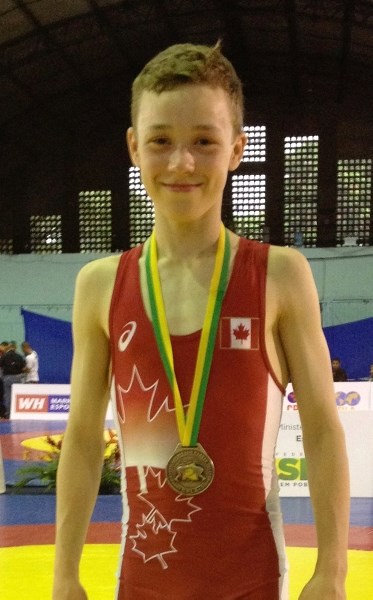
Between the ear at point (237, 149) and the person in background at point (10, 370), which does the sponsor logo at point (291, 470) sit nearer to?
the ear at point (237, 149)

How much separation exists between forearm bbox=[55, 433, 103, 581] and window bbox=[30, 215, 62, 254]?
861 inches

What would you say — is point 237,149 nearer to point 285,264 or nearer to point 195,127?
point 195,127

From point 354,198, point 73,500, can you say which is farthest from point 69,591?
point 354,198

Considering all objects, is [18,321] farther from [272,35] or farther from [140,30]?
[272,35]

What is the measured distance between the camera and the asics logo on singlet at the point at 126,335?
5.38ft

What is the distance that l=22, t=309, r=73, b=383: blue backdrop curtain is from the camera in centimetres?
1831

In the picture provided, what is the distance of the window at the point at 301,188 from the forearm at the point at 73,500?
796 inches

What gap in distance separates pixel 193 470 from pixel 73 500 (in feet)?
1.00

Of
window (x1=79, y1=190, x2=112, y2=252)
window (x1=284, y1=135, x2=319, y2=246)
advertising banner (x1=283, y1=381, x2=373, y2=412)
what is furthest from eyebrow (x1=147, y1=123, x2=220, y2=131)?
window (x1=79, y1=190, x2=112, y2=252)

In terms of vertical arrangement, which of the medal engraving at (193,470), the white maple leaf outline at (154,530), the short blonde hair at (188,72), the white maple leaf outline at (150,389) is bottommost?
the white maple leaf outline at (154,530)

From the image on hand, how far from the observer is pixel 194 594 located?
1520 millimetres

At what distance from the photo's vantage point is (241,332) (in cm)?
159

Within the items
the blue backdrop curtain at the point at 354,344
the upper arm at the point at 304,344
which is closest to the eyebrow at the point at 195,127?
the upper arm at the point at 304,344

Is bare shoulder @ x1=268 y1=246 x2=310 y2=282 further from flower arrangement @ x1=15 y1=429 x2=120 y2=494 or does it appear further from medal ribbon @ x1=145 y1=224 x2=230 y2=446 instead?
flower arrangement @ x1=15 y1=429 x2=120 y2=494
